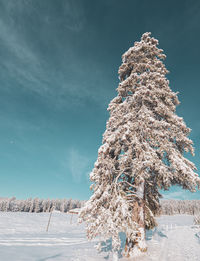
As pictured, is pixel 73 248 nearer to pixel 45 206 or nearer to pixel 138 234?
pixel 138 234

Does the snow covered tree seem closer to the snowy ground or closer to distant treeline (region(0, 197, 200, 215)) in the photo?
the snowy ground

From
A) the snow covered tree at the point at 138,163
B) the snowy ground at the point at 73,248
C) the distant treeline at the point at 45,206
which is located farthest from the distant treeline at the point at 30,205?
the snow covered tree at the point at 138,163

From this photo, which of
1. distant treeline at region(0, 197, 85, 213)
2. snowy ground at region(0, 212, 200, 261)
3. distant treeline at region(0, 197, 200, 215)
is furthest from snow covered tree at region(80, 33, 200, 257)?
distant treeline at region(0, 197, 85, 213)

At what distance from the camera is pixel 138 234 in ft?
27.9

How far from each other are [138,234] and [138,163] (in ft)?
11.8

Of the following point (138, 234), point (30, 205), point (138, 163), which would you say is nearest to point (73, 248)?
point (138, 234)

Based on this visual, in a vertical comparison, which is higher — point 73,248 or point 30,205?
point 73,248

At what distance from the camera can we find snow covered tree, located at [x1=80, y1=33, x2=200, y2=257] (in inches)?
320

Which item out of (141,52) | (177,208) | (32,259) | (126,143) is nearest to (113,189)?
(126,143)

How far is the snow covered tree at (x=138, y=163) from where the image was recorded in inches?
320

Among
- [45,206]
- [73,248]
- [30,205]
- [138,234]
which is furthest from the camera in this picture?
[45,206]

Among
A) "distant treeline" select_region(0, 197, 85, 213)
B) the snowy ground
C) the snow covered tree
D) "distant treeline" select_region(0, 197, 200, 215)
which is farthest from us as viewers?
"distant treeline" select_region(0, 197, 200, 215)

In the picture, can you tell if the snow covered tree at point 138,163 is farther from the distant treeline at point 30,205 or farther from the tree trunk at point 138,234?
the distant treeline at point 30,205

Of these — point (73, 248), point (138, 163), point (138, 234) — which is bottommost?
point (73, 248)
